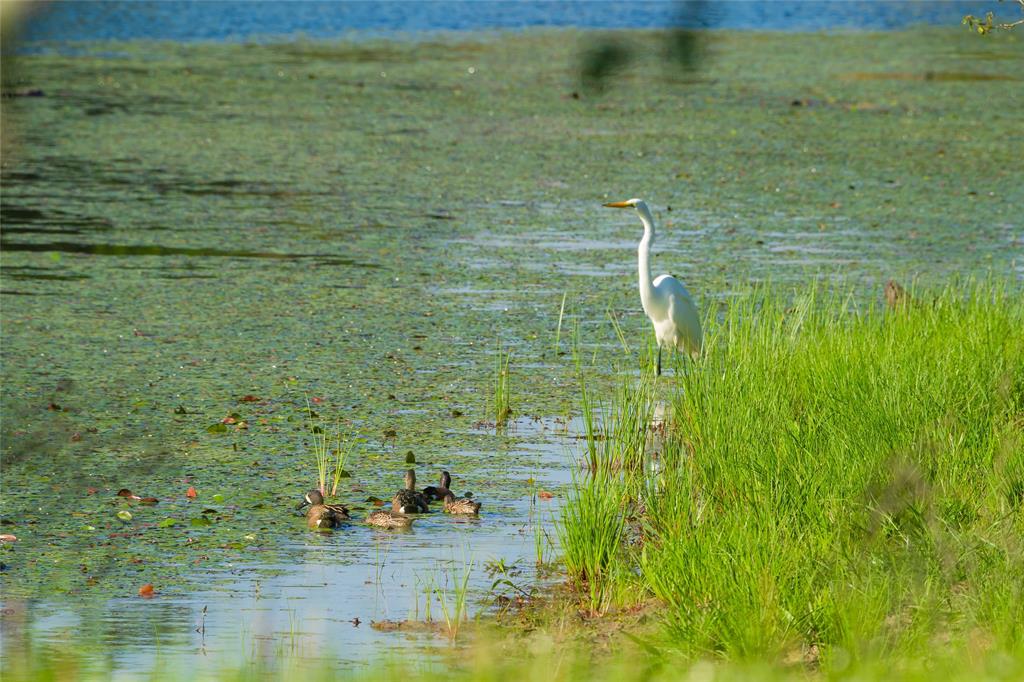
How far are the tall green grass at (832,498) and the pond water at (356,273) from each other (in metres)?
0.50

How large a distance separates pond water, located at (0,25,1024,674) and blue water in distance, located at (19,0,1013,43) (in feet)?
28.8

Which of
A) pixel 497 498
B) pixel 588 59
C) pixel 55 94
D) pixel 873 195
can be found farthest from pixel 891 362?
pixel 55 94

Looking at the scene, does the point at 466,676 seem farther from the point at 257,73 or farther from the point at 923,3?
the point at 923,3

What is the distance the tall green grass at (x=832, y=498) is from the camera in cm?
411

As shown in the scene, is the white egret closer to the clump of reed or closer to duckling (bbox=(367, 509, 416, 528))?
the clump of reed

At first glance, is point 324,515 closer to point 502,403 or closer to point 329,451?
point 329,451

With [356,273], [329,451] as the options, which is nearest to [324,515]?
[329,451]

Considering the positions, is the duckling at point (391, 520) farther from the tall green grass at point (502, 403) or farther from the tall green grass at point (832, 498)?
the tall green grass at point (502, 403)

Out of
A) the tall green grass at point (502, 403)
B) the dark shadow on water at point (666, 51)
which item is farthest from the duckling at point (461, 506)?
the dark shadow on water at point (666, 51)

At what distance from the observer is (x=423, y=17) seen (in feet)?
119

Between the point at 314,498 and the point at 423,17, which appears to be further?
the point at 423,17

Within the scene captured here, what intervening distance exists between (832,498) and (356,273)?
5.69 metres

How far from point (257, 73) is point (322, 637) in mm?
18405

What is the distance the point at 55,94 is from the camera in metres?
18.8
